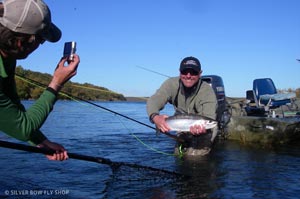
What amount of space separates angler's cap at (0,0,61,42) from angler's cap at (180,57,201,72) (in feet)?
16.5

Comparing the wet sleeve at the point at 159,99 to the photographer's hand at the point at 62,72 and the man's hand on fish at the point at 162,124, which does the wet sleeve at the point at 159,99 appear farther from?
the photographer's hand at the point at 62,72

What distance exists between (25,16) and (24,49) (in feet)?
0.84

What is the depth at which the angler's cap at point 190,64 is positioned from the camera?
7.43 meters

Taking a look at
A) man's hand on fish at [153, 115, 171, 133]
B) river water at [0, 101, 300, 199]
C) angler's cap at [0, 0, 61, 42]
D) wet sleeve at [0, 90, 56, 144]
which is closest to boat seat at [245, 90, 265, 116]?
river water at [0, 101, 300, 199]

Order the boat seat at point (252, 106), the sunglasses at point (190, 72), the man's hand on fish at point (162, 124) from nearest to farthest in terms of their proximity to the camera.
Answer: the man's hand on fish at point (162, 124) < the sunglasses at point (190, 72) < the boat seat at point (252, 106)

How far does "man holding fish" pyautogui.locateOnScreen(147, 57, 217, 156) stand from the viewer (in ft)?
22.6

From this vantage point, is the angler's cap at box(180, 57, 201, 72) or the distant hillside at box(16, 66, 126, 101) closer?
the distant hillside at box(16, 66, 126, 101)

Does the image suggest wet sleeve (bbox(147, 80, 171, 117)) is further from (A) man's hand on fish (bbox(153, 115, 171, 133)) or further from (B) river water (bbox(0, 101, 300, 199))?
(B) river water (bbox(0, 101, 300, 199))

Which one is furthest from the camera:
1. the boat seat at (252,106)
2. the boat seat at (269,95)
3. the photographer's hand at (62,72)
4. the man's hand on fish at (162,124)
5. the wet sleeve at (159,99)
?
the boat seat at (252,106)

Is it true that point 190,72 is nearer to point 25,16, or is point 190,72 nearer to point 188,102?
point 188,102

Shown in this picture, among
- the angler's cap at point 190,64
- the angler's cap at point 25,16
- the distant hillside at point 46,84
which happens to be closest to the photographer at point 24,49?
the angler's cap at point 25,16

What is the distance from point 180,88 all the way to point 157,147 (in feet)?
15.8

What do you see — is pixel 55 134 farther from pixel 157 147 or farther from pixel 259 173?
pixel 259 173

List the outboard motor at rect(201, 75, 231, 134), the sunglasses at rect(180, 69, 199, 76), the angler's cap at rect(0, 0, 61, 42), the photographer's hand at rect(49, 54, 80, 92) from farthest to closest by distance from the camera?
the outboard motor at rect(201, 75, 231, 134)
the sunglasses at rect(180, 69, 199, 76)
the photographer's hand at rect(49, 54, 80, 92)
the angler's cap at rect(0, 0, 61, 42)
